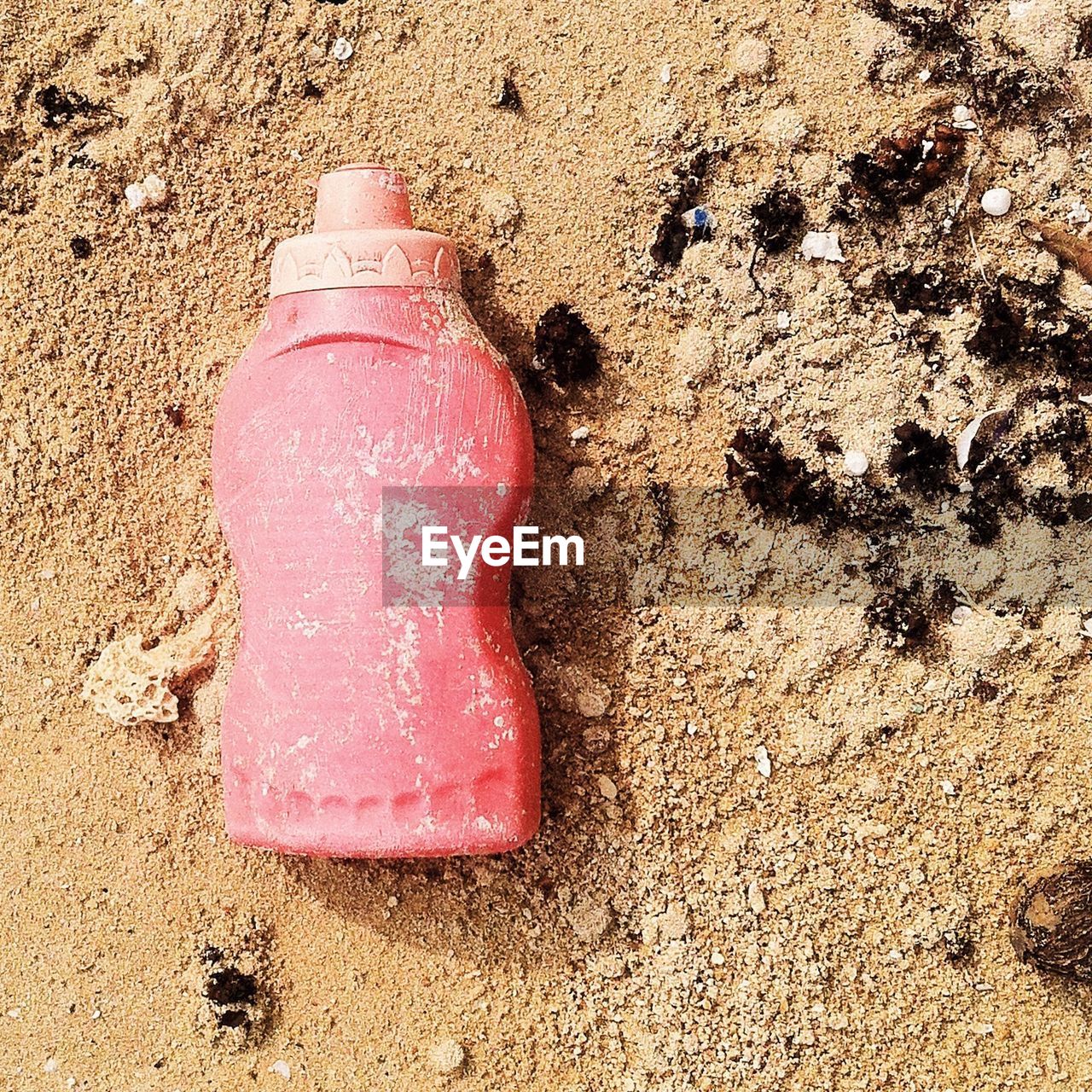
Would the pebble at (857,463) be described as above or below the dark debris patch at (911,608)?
above

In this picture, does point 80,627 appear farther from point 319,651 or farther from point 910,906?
point 910,906

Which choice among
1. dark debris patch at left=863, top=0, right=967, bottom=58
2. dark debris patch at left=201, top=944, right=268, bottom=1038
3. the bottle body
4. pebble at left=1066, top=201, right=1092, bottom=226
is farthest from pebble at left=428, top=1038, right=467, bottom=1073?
dark debris patch at left=863, top=0, right=967, bottom=58

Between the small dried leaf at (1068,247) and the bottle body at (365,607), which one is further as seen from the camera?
the small dried leaf at (1068,247)

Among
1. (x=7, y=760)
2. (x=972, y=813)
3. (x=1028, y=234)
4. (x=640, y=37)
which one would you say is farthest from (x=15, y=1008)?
(x=1028, y=234)

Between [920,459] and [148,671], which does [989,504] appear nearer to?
[920,459]

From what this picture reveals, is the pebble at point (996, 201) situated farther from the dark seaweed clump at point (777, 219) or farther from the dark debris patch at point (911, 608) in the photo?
the dark debris patch at point (911, 608)

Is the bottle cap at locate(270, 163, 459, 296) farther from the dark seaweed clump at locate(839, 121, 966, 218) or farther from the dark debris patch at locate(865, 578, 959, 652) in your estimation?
the dark debris patch at locate(865, 578, 959, 652)
